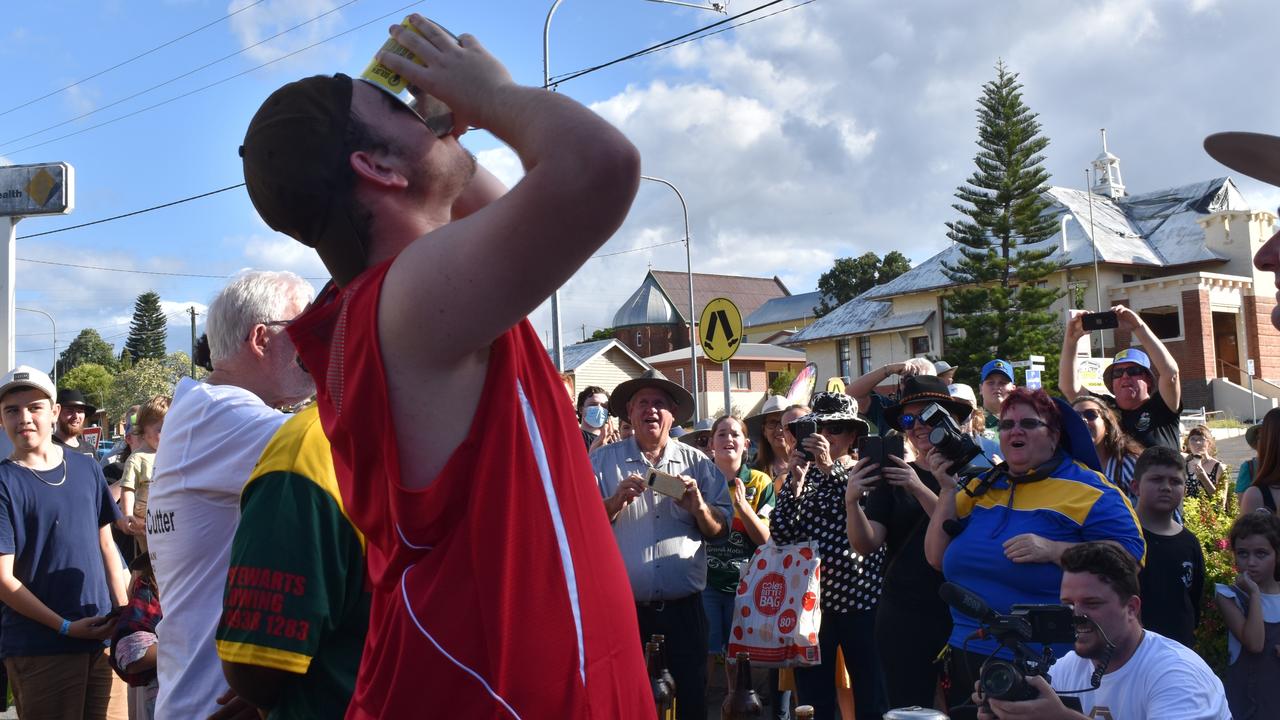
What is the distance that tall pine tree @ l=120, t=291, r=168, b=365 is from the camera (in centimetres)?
12006

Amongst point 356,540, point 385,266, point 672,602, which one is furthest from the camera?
point 672,602

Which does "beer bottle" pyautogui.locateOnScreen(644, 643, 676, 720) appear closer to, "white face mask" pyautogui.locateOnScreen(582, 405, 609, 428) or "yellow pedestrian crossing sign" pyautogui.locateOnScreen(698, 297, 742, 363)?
"white face mask" pyautogui.locateOnScreen(582, 405, 609, 428)

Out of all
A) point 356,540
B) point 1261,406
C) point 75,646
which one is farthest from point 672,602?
point 1261,406

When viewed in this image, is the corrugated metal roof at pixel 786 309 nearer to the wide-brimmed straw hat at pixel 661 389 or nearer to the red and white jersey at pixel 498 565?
the wide-brimmed straw hat at pixel 661 389

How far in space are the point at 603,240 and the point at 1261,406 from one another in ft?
188

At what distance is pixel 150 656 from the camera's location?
3758mm

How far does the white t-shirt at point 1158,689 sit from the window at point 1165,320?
55930 mm

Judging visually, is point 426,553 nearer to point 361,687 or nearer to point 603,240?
point 361,687

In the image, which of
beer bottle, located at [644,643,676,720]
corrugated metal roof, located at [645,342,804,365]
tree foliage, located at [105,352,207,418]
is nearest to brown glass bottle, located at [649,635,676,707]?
beer bottle, located at [644,643,676,720]

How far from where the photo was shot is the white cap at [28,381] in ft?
18.9

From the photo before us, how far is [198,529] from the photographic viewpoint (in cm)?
280

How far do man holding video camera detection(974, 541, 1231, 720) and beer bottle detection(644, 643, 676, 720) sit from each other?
2.01 metres

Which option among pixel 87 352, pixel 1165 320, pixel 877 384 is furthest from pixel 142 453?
pixel 87 352

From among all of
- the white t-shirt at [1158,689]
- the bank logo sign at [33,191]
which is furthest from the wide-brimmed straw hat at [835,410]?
the bank logo sign at [33,191]
